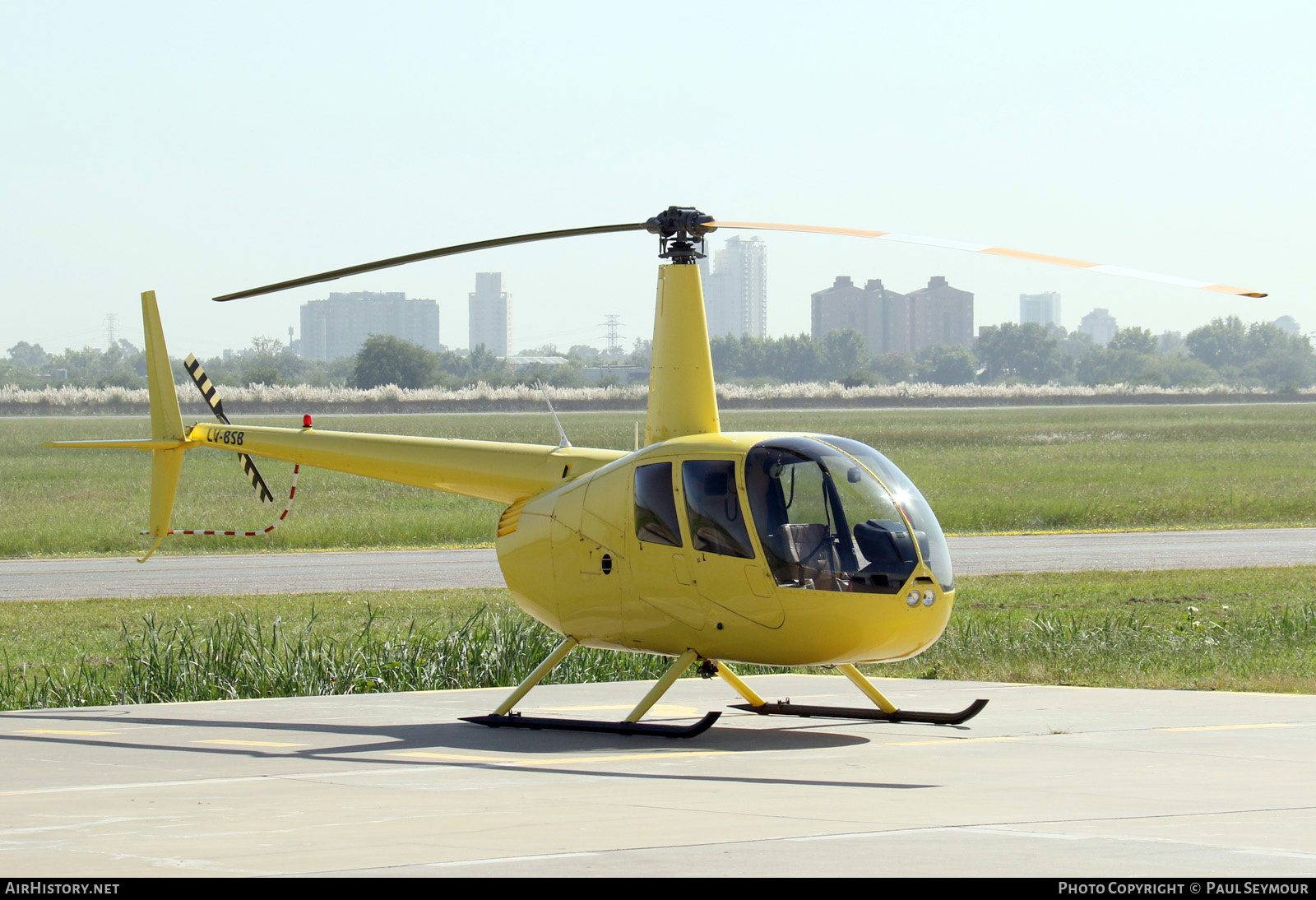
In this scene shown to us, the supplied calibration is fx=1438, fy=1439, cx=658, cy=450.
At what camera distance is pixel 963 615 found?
1852 centimetres

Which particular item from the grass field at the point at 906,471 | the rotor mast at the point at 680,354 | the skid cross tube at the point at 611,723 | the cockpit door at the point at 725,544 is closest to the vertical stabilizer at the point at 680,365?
the rotor mast at the point at 680,354

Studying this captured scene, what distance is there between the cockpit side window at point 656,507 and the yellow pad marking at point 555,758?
1.36m

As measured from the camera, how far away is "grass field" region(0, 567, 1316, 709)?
13.3m

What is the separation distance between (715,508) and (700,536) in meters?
0.22

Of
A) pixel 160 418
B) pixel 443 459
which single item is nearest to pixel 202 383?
pixel 160 418

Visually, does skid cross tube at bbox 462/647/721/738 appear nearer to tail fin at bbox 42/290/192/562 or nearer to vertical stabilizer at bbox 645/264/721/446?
vertical stabilizer at bbox 645/264/721/446

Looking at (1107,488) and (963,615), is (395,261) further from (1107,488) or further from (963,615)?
(1107,488)

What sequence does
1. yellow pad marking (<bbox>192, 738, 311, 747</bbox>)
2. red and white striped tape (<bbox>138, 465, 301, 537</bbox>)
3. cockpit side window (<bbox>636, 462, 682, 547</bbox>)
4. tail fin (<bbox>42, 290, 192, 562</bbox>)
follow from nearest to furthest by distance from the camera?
1. cockpit side window (<bbox>636, 462, 682, 547</bbox>)
2. yellow pad marking (<bbox>192, 738, 311, 747</bbox>)
3. tail fin (<bbox>42, 290, 192, 562</bbox>)
4. red and white striped tape (<bbox>138, 465, 301, 537</bbox>)

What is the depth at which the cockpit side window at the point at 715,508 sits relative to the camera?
30.3 feet

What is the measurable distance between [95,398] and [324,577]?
98687 mm

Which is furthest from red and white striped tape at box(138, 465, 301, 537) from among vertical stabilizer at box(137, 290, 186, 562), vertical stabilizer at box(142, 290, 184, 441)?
vertical stabilizer at box(142, 290, 184, 441)

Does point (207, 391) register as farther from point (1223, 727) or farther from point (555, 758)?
point (1223, 727)

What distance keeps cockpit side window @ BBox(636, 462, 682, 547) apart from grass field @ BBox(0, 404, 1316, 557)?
23043 millimetres

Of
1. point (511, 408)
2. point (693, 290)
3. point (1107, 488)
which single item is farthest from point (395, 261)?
point (511, 408)
